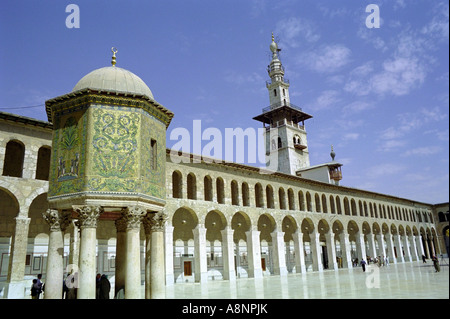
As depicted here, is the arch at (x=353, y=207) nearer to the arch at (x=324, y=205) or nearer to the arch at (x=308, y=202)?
the arch at (x=324, y=205)

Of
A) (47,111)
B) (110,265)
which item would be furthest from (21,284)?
(47,111)

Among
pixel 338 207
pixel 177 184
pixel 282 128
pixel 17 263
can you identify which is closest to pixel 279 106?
pixel 282 128

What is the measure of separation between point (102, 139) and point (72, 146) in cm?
78

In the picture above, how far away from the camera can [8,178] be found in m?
14.8

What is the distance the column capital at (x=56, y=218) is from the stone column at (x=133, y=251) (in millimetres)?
1585

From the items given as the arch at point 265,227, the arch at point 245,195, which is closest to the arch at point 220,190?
the arch at point 245,195

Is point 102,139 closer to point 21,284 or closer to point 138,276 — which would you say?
point 138,276

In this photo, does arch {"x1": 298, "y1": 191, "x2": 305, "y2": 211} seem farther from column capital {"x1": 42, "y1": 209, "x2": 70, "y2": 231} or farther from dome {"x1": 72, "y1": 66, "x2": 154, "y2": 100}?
column capital {"x1": 42, "y1": 209, "x2": 70, "y2": 231}

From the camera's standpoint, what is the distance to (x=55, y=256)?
27.2ft

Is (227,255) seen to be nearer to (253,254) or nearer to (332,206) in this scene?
(253,254)

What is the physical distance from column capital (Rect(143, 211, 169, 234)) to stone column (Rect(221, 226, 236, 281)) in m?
13.9

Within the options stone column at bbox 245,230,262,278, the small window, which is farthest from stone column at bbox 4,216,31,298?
stone column at bbox 245,230,262,278

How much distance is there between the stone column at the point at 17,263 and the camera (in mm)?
13695

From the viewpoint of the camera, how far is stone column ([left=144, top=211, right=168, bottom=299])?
8.54 m
